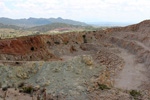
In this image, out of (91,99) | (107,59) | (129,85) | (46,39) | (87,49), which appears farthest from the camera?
(87,49)

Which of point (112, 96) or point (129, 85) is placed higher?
point (112, 96)

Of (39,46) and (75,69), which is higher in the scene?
(39,46)

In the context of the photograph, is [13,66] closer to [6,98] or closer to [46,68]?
[46,68]

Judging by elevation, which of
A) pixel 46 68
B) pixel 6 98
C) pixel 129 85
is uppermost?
pixel 46 68

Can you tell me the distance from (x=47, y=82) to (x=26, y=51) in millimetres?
15544

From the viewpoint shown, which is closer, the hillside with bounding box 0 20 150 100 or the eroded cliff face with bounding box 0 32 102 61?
the hillside with bounding box 0 20 150 100

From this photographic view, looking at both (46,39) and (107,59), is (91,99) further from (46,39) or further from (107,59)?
(46,39)

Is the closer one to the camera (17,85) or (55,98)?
(55,98)

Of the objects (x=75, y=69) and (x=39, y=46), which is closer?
(x=75, y=69)

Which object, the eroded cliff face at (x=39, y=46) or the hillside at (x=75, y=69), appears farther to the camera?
the eroded cliff face at (x=39, y=46)

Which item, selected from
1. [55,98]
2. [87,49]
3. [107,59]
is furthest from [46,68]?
[87,49]

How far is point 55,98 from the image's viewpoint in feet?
39.3

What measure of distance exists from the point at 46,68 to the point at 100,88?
547 centimetres

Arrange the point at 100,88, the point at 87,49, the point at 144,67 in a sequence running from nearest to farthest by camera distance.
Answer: the point at 100,88 → the point at 144,67 → the point at 87,49
